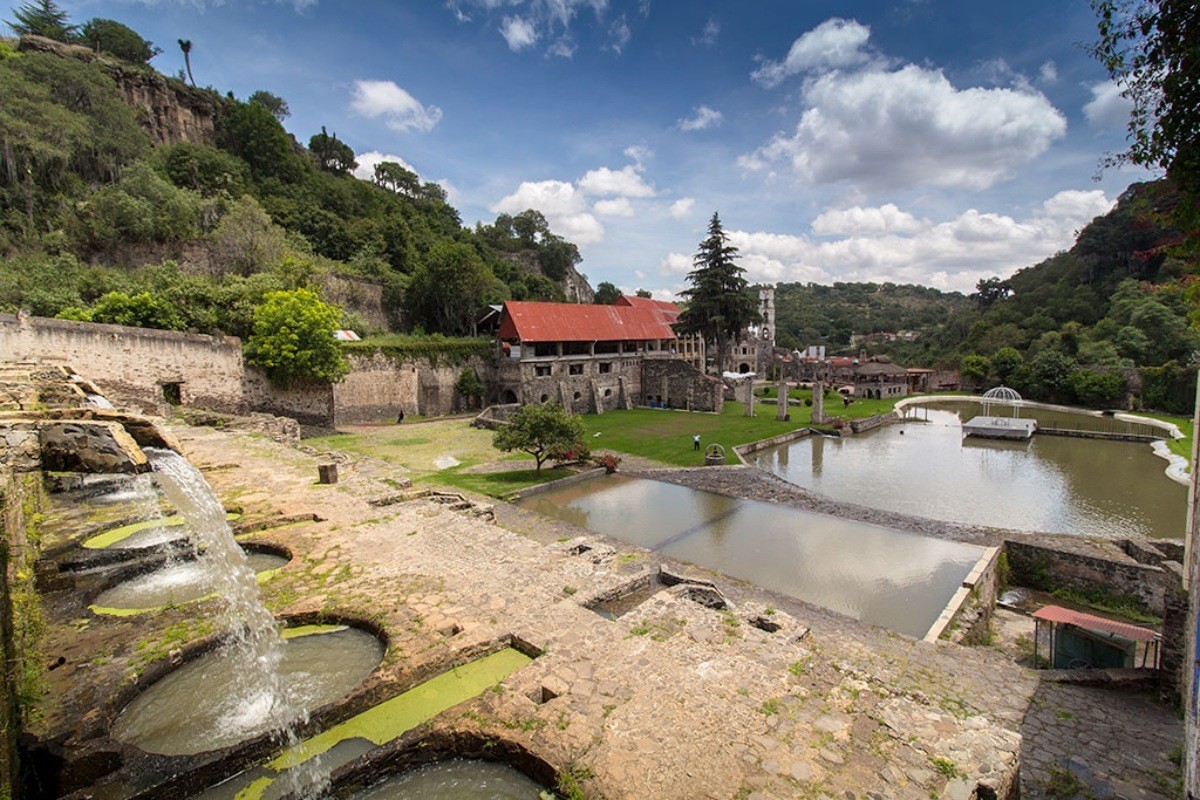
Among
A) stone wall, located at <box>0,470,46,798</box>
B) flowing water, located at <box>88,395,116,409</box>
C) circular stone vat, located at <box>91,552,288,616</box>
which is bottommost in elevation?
circular stone vat, located at <box>91,552,288,616</box>

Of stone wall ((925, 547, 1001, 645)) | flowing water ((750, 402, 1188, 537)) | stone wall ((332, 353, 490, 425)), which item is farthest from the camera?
stone wall ((332, 353, 490, 425))

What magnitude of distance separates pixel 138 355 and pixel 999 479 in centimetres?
3080

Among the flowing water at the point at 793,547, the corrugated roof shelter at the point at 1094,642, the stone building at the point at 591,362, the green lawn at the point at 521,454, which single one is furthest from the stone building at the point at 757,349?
the corrugated roof shelter at the point at 1094,642

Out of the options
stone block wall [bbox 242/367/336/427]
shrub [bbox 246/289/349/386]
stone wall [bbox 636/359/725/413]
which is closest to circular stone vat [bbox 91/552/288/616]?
shrub [bbox 246/289/349/386]

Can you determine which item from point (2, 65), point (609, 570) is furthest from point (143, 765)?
point (2, 65)

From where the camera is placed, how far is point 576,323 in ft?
104

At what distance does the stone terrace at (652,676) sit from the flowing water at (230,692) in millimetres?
395

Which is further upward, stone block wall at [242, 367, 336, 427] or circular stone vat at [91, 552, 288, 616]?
stone block wall at [242, 367, 336, 427]

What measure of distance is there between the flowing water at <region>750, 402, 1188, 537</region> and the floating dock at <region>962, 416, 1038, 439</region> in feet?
2.14

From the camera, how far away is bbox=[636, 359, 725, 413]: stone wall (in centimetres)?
3275

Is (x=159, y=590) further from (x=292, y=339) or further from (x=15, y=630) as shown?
(x=292, y=339)

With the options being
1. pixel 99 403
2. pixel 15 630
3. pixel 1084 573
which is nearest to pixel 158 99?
pixel 99 403

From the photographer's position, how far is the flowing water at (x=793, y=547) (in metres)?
9.69

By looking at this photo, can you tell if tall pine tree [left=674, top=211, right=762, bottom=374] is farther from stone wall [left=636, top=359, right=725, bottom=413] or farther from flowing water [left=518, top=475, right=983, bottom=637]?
flowing water [left=518, top=475, right=983, bottom=637]
